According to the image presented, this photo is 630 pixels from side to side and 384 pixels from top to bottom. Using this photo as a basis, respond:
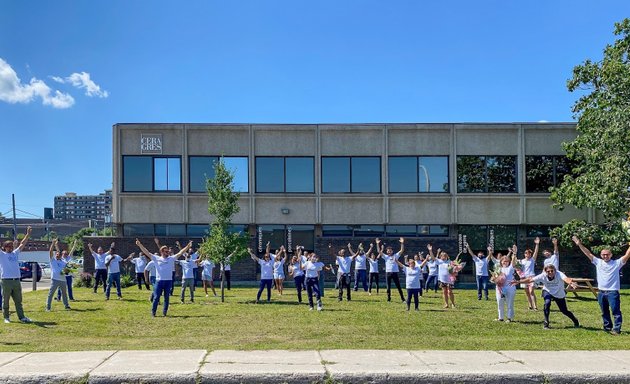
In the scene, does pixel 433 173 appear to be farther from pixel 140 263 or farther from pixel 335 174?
pixel 140 263

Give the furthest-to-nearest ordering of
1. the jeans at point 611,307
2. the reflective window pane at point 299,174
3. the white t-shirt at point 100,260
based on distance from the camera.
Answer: the reflective window pane at point 299,174 < the white t-shirt at point 100,260 < the jeans at point 611,307

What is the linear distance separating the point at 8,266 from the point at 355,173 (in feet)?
61.3

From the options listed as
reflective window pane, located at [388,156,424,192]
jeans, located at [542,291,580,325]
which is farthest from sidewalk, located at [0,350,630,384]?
reflective window pane, located at [388,156,424,192]

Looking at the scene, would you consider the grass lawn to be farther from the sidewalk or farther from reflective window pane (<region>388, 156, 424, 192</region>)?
reflective window pane (<region>388, 156, 424, 192</region>)

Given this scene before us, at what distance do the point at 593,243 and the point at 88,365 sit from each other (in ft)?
85.6

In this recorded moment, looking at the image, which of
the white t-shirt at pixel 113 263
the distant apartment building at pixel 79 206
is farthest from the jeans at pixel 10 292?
the distant apartment building at pixel 79 206

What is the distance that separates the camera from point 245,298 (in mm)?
21719

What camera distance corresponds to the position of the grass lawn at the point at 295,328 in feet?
37.5

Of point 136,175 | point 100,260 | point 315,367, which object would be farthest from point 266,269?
point 136,175

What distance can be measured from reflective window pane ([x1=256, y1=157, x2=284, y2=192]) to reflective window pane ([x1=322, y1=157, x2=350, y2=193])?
2.15m

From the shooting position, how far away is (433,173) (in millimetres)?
30672

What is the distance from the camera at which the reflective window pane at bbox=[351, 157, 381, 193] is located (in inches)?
1204

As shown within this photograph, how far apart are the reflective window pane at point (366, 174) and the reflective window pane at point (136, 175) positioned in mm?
10175

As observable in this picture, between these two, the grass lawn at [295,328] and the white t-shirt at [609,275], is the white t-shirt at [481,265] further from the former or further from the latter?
the white t-shirt at [609,275]
